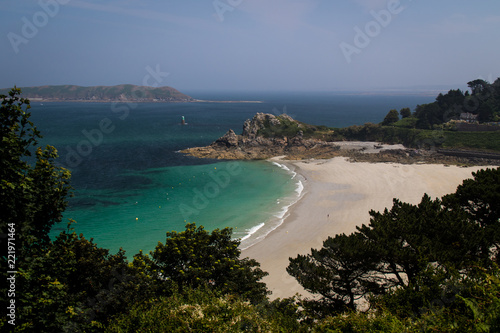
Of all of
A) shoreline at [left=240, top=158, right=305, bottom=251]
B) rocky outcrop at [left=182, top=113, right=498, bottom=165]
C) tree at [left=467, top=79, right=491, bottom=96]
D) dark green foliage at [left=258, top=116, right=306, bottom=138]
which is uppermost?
tree at [left=467, top=79, right=491, bottom=96]

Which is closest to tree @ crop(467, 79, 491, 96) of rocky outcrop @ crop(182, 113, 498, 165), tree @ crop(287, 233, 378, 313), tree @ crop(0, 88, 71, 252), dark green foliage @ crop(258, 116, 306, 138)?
rocky outcrop @ crop(182, 113, 498, 165)

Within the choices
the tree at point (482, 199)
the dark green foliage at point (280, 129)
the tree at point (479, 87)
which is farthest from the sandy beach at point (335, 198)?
the tree at point (479, 87)

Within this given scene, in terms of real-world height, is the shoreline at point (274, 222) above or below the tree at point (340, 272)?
below

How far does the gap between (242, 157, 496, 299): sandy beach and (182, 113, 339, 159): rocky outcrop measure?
19.2ft

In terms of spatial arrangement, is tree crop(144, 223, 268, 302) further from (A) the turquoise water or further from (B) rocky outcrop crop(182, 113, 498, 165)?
(B) rocky outcrop crop(182, 113, 498, 165)

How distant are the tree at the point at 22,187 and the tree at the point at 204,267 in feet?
12.7

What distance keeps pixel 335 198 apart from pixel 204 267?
70.6 ft

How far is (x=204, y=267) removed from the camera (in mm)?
13211

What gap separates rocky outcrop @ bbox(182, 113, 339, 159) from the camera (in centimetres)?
5394

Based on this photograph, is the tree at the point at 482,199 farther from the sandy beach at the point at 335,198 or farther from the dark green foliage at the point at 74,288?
the dark green foliage at the point at 74,288

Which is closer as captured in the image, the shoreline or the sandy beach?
the sandy beach

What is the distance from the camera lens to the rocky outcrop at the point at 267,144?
53.9 metres

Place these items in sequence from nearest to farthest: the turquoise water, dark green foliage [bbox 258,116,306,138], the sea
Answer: the turquoise water → the sea → dark green foliage [bbox 258,116,306,138]

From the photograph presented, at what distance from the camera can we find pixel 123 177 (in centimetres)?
4047
